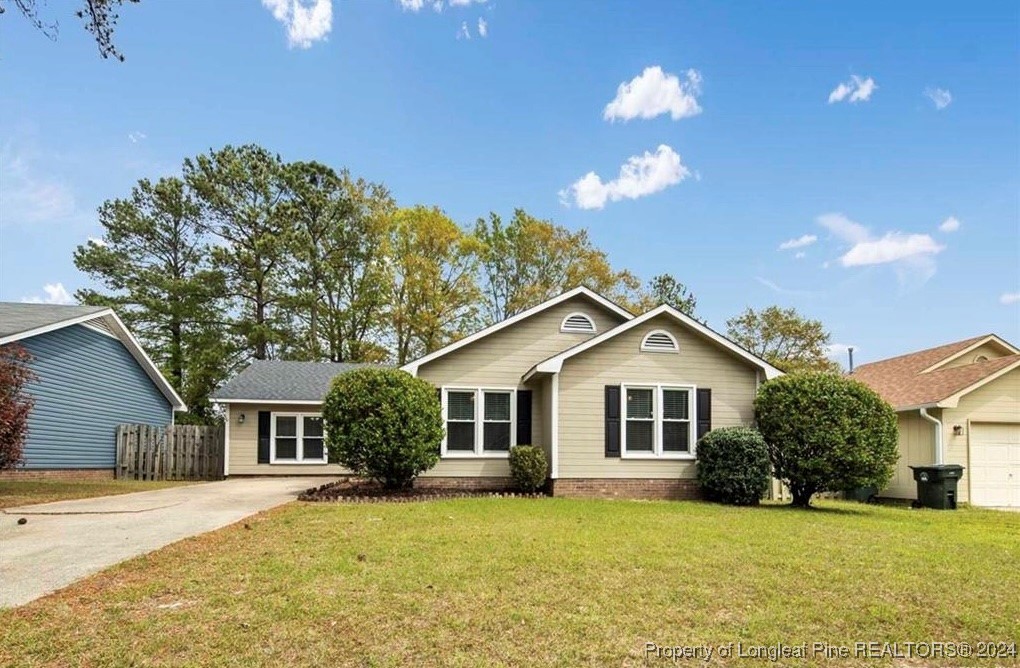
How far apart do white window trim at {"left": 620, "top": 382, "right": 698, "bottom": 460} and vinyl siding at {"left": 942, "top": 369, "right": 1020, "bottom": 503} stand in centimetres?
669

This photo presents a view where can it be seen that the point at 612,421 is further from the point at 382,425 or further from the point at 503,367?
the point at 382,425

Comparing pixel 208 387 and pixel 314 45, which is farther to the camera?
pixel 208 387

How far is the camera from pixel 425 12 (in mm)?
17406

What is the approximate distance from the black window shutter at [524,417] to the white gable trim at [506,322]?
1.61m

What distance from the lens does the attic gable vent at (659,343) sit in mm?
13891

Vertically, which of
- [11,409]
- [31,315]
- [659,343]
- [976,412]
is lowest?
[976,412]

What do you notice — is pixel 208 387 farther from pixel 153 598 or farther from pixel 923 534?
pixel 923 534

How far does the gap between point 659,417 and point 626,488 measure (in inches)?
67.2

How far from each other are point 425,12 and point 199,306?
18.1 m

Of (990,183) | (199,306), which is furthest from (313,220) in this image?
(990,183)

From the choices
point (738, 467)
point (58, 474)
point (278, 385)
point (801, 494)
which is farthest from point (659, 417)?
point (58, 474)

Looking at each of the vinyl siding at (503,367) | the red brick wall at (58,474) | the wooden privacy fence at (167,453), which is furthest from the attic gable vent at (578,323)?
the red brick wall at (58,474)

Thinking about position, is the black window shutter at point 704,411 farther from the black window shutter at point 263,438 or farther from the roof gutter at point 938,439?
the black window shutter at point 263,438

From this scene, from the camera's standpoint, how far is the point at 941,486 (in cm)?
1428
